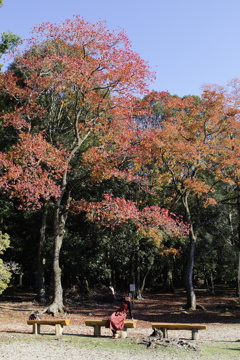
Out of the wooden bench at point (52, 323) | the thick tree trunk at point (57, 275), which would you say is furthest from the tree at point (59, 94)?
the wooden bench at point (52, 323)

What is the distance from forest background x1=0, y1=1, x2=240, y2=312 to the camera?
45.5 ft

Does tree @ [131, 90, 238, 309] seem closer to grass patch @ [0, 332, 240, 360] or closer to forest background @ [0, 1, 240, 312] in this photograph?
forest background @ [0, 1, 240, 312]

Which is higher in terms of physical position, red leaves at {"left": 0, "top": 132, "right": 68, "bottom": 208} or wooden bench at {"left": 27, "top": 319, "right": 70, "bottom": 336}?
red leaves at {"left": 0, "top": 132, "right": 68, "bottom": 208}

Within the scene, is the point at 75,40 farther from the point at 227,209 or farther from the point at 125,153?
the point at 227,209

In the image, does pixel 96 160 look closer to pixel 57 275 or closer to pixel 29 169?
pixel 29 169

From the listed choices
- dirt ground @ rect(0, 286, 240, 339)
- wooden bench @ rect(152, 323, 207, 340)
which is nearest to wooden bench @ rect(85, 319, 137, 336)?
wooden bench @ rect(152, 323, 207, 340)

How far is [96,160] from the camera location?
14.9 m

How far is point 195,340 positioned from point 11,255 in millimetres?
17254

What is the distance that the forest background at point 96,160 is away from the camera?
13.9 m

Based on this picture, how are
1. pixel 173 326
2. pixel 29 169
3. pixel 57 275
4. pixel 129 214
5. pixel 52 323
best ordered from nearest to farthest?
1. pixel 173 326
2. pixel 52 323
3. pixel 129 214
4. pixel 29 169
5. pixel 57 275

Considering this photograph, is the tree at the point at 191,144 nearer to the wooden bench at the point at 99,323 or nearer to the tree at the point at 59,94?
the tree at the point at 59,94

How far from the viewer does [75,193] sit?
20.2 m

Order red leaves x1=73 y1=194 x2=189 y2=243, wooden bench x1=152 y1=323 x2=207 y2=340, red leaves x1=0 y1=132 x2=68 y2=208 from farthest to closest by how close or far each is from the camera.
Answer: red leaves x1=73 y1=194 x2=189 y2=243 < red leaves x1=0 y1=132 x2=68 y2=208 < wooden bench x1=152 y1=323 x2=207 y2=340

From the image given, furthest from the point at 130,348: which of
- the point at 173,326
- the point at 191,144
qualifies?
the point at 191,144
